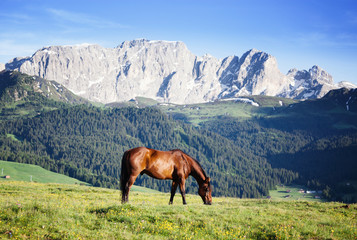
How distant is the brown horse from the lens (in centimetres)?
2095

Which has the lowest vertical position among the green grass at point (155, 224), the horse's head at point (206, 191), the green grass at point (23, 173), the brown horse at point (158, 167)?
the green grass at point (23, 173)

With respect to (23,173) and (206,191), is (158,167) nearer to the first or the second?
(206,191)

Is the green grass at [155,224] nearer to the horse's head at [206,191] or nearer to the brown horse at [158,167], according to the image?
the brown horse at [158,167]

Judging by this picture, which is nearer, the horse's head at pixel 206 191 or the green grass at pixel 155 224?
the green grass at pixel 155 224

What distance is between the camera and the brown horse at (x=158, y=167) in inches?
825

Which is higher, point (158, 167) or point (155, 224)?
point (158, 167)

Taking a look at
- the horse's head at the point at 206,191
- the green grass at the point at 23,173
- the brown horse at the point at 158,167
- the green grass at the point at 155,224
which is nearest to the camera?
the green grass at the point at 155,224

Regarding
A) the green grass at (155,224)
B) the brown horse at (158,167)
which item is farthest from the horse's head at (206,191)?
the green grass at (155,224)

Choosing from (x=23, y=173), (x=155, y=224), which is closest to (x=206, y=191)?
(x=155, y=224)

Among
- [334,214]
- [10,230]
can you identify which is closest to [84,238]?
[10,230]

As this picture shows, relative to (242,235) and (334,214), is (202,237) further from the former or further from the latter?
(334,214)

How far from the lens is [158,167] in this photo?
2180cm

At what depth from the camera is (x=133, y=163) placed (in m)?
20.9

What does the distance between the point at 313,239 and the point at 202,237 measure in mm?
6222
